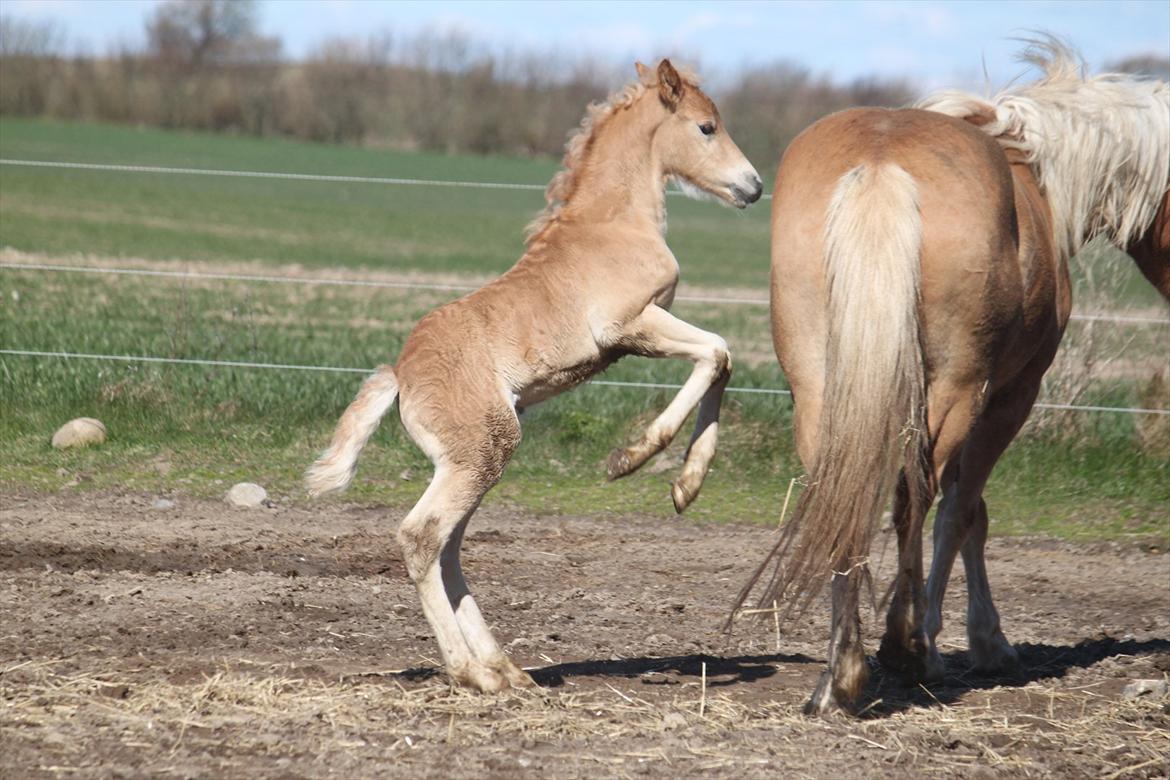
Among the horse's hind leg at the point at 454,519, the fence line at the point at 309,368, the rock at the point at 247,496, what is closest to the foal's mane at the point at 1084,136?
the horse's hind leg at the point at 454,519

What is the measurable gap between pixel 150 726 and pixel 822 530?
6.49 feet

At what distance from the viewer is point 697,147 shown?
14.5ft

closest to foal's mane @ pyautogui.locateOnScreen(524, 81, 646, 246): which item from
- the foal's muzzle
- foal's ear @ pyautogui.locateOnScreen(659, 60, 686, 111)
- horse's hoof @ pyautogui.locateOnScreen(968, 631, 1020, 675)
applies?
foal's ear @ pyautogui.locateOnScreen(659, 60, 686, 111)

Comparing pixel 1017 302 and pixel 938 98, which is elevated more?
pixel 938 98

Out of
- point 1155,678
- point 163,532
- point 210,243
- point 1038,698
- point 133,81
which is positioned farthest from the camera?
point 133,81

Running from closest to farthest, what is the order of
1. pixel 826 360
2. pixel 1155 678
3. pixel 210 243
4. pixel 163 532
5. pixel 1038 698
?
pixel 826 360 < pixel 1038 698 < pixel 1155 678 < pixel 163 532 < pixel 210 243

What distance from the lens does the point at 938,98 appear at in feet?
15.0

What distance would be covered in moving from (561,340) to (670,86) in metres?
1.00

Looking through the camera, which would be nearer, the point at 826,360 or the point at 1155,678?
the point at 826,360

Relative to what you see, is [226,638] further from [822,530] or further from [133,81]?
[133,81]

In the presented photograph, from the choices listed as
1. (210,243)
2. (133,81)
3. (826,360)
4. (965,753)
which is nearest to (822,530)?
(826,360)

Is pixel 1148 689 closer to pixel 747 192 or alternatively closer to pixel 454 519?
pixel 747 192

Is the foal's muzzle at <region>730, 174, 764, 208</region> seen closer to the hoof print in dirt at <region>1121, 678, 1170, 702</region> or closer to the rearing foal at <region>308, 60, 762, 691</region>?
the rearing foal at <region>308, 60, 762, 691</region>

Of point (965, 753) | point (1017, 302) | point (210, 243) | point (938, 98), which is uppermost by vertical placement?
point (938, 98)
